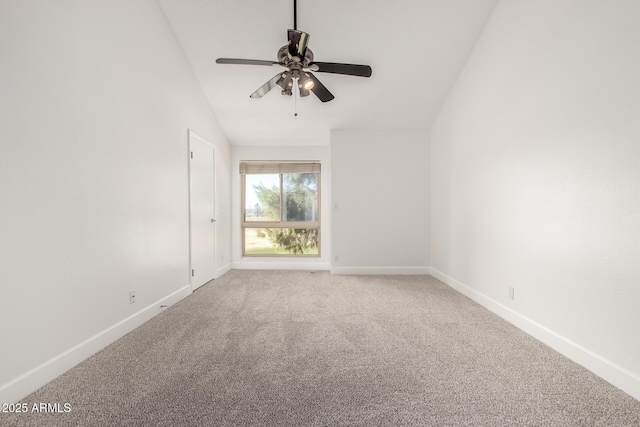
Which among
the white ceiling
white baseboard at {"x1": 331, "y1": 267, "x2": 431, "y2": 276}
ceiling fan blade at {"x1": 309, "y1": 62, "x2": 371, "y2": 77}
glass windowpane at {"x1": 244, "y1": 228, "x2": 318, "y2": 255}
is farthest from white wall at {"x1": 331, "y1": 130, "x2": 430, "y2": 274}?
ceiling fan blade at {"x1": 309, "y1": 62, "x2": 371, "y2": 77}

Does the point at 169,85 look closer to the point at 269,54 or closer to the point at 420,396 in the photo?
the point at 269,54

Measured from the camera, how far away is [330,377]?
1729 mm

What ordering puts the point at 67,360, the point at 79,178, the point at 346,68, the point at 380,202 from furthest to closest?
the point at 380,202
the point at 346,68
the point at 79,178
the point at 67,360

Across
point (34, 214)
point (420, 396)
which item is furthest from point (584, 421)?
point (34, 214)

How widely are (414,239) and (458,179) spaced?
134 cm

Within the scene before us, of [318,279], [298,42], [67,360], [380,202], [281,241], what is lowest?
[318,279]

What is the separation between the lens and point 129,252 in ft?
8.13

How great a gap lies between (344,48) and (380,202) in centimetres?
232

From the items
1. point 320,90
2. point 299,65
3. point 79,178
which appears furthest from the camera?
point 320,90

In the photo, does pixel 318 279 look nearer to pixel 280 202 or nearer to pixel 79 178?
pixel 280 202

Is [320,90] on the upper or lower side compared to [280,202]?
upper

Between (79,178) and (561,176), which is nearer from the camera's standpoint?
(79,178)

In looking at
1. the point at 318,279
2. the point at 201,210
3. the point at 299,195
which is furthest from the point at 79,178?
the point at 299,195

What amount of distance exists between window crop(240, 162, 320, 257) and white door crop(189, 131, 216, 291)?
1.10 m
